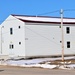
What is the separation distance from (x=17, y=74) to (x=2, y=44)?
32351 mm

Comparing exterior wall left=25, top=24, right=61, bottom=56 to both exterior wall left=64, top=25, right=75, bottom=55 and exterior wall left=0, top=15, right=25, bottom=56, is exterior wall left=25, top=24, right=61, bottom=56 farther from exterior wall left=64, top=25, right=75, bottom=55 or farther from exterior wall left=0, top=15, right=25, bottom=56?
exterior wall left=64, top=25, right=75, bottom=55

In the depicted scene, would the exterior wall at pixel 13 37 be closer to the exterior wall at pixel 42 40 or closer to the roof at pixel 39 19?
the exterior wall at pixel 42 40

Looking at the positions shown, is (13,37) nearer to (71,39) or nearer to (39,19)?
(39,19)

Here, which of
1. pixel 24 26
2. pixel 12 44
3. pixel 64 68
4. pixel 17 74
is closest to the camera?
pixel 17 74

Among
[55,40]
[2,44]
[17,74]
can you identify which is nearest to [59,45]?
[55,40]

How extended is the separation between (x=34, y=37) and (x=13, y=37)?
161 inches

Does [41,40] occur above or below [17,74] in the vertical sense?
above

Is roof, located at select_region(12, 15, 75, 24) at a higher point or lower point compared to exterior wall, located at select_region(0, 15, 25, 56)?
higher

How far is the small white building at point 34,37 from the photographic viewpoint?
49.0 m

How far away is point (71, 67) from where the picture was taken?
2866 centimetres

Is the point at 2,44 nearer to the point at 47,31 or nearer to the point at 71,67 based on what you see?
the point at 47,31

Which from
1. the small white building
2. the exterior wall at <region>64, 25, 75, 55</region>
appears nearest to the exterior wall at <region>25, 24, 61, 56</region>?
the small white building

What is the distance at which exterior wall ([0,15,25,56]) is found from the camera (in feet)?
162

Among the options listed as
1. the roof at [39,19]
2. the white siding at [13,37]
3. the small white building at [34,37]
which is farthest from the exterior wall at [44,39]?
the white siding at [13,37]
